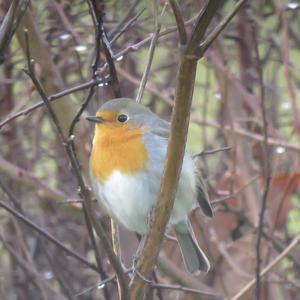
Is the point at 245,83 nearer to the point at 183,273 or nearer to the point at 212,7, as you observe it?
the point at 183,273

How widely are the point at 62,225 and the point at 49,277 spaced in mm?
303

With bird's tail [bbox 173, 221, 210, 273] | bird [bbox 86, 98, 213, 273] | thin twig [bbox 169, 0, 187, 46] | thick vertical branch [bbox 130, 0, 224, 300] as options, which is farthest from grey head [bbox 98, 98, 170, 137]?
thin twig [bbox 169, 0, 187, 46]

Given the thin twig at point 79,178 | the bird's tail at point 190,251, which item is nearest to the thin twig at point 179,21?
the thin twig at point 79,178

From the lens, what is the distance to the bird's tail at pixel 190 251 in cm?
297

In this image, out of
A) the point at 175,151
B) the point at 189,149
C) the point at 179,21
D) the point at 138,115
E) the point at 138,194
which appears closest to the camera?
the point at 179,21

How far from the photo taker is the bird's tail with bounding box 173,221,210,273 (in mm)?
2973

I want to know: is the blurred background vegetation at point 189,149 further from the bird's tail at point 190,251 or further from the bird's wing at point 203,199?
the bird's wing at point 203,199

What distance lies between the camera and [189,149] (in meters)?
3.31

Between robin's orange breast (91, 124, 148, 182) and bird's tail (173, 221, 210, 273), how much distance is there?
0.38 m

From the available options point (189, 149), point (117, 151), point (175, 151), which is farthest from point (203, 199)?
point (175, 151)

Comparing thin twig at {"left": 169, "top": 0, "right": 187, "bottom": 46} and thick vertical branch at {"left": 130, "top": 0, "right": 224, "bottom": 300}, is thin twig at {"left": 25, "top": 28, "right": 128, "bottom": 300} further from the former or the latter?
thin twig at {"left": 169, "top": 0, "right": 187, "bottom": 46}

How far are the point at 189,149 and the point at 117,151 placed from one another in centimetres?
50

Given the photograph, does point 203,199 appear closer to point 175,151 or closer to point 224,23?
point 175,151

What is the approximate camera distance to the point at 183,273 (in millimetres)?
3342
